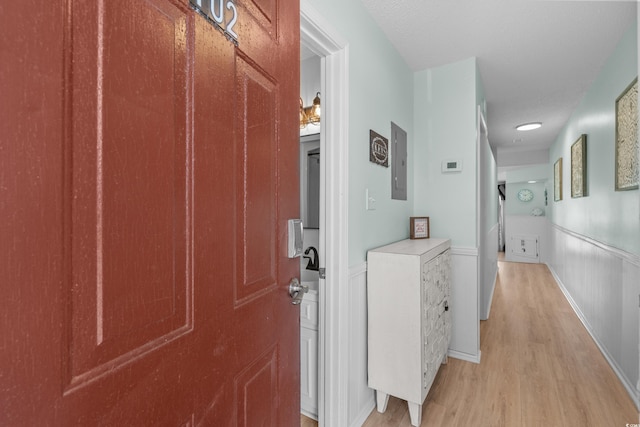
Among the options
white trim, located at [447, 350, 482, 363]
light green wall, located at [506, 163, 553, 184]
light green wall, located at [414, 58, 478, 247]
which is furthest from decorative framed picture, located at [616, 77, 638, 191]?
light green wall, located at [506, 163, 553, 184]

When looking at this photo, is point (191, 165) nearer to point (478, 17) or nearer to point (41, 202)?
point (41, 202)

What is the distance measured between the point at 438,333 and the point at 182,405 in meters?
1.78

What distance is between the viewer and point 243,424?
2.49 feet

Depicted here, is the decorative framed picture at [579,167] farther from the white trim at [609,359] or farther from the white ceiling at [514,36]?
the white trim at [609,359]

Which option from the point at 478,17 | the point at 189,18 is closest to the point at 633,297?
the point at 478,17

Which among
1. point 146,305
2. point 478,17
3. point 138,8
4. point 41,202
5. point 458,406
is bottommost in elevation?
point 458,406

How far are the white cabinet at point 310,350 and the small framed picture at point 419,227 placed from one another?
1112 millimetres

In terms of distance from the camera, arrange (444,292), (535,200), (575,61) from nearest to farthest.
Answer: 1. (444,292)
2. (575,61)
3. (535,200)

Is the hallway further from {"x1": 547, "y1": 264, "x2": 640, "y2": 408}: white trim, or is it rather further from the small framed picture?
the small framed picture

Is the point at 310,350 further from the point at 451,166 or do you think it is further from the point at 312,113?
the point at 451,166

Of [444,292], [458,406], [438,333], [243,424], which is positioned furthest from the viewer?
[444,292]

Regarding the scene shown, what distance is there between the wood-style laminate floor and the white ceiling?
2419 millimetres

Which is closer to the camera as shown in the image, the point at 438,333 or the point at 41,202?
the point at 41,202

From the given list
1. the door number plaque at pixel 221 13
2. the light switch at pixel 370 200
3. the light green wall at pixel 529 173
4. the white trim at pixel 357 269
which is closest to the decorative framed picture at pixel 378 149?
the light switch at pixel 370 200
